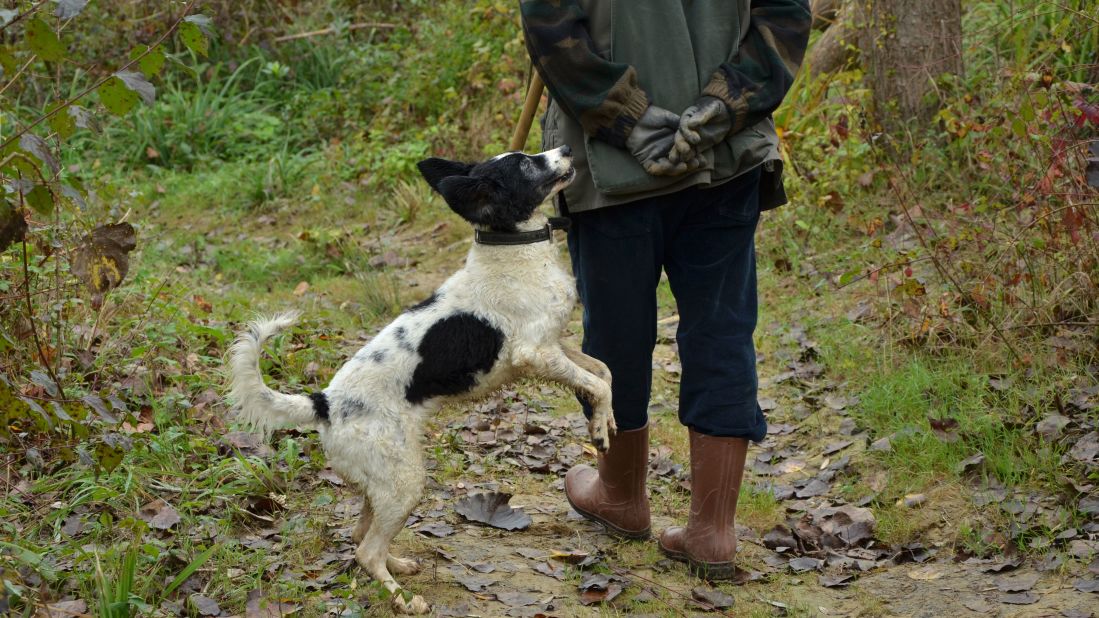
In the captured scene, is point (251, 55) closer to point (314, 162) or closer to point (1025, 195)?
point (314, 162)

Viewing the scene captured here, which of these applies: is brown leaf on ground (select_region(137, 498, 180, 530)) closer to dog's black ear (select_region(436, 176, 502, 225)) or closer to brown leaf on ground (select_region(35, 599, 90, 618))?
brown leaf on ground (select_region(35, 599, 90, 618))

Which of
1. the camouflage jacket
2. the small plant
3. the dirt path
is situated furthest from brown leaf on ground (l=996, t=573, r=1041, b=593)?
the small plant

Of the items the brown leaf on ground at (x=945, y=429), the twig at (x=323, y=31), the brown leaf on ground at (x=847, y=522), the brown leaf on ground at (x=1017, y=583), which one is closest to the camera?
the brown leaf on ground at (x=1017, y=583)

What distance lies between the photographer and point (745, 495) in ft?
14.2

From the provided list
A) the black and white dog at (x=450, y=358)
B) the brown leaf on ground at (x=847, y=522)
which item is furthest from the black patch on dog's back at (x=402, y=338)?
the brown leaf on ground at (x=847, y=522)

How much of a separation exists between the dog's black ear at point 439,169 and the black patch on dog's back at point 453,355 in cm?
47

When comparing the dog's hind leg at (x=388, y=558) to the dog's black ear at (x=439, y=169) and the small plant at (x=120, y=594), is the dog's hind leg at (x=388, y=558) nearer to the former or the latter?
the small plant at (x=120, y=594)

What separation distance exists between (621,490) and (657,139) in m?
1.46

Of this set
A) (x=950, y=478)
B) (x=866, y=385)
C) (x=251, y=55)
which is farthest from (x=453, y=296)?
(x=251, y=55)

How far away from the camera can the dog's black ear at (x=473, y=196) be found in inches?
131

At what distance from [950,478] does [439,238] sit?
484cm

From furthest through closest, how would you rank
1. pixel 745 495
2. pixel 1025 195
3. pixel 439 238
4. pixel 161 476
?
1. pixel 439 238
2. pixel 1025 195
3. pixel 745 495
4. pixel 161 476

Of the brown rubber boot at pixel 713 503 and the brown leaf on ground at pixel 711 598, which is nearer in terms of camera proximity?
the brown leaf on ground at pixel 711 598

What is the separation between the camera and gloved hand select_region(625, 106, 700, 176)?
3127mm
